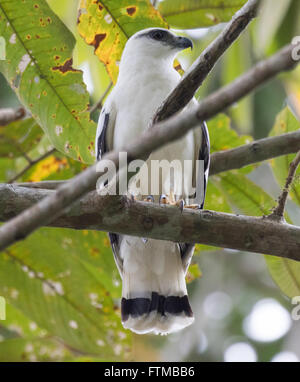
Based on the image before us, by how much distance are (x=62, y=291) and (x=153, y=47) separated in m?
1.75

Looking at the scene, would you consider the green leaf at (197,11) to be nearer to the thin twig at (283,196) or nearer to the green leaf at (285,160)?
the green leaf at (285,160)

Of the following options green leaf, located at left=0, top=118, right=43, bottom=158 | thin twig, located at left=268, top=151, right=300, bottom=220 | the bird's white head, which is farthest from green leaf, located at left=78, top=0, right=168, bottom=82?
thin twig, located at left=268, top=151, right=300, bottom=220

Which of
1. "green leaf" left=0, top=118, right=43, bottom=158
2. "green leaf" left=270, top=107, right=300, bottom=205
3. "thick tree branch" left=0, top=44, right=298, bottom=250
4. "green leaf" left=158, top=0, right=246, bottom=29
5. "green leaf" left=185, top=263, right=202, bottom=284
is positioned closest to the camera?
"thick tree branch" left=0, top=44, right=298, bottom=250

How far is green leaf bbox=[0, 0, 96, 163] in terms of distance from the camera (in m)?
2.91

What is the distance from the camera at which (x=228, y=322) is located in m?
7.72

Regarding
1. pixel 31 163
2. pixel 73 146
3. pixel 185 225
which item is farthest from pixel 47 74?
pixel 185 225

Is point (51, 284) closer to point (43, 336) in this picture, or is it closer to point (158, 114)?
point (43, 336)

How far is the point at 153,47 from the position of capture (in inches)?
158

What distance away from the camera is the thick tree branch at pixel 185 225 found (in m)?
2.52

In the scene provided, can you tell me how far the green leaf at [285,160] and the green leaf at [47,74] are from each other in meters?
0.98

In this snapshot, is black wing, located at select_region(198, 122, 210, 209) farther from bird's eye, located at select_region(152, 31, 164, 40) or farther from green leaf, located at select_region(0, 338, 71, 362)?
green leaf, located at select_region(0, 338, 71, 362)

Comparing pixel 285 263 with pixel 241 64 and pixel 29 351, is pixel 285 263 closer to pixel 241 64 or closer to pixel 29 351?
pixel 241 64

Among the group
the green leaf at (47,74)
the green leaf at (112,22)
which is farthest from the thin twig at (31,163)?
the green leaf at (112,22)

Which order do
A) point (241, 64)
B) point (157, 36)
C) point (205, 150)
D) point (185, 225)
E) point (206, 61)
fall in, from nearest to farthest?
point (206, 61)
point (185, 225)
point (241, 64)
point (205, 150)
point (157, 36)
